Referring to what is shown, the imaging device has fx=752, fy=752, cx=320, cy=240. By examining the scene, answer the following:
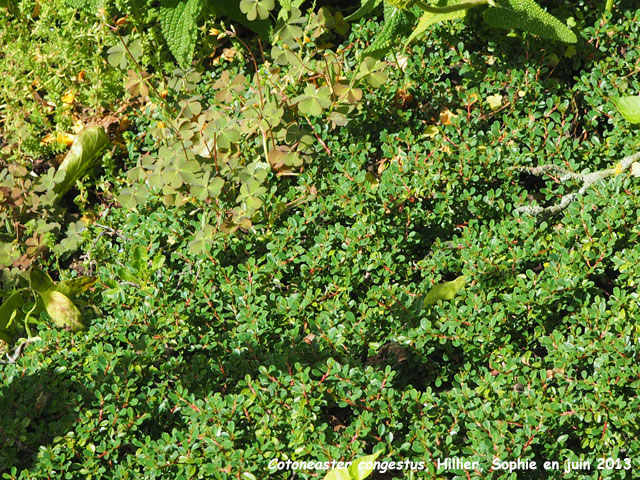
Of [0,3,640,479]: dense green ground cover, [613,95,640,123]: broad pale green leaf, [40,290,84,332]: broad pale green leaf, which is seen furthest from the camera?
[613,95,640,123]: broad pale green leaf

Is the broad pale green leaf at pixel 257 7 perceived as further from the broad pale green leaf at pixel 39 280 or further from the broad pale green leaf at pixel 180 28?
the broad pale green leaf at pixel 39 280

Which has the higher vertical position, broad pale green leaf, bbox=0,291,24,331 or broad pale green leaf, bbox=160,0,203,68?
broad pale green leaf, bbox=160,0,203,68

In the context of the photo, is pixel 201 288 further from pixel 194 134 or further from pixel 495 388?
pixel 495 388

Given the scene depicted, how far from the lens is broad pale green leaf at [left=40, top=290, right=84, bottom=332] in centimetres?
266

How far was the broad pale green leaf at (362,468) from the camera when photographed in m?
1.96

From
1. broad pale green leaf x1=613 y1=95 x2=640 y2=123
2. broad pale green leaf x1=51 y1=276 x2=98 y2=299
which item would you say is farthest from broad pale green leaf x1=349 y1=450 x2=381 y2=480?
broad pale green leaf x1=613 y1=95 x2=640 y2=123

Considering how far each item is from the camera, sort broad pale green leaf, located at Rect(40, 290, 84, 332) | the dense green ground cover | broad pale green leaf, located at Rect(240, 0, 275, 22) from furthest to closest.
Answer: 1. broad pale green leaf, located at Rect(240, 0, 275, 22)
2. broad pale green leaf, located at Rect(40, 290, 84, 332)
3. the dense green ground cover

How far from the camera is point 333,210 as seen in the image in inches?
111

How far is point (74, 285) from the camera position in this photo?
2922 millimetres

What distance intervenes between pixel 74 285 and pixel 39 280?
155 mm

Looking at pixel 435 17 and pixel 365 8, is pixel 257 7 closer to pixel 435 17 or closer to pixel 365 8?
pixel 365 8

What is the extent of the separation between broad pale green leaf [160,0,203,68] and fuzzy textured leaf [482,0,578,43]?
1.31 m

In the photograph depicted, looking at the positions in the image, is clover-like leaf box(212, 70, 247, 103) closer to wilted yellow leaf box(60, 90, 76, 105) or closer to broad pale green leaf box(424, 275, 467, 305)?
wilted yellow leaf box(60, 90, 76, 105)

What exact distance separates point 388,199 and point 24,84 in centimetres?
215
